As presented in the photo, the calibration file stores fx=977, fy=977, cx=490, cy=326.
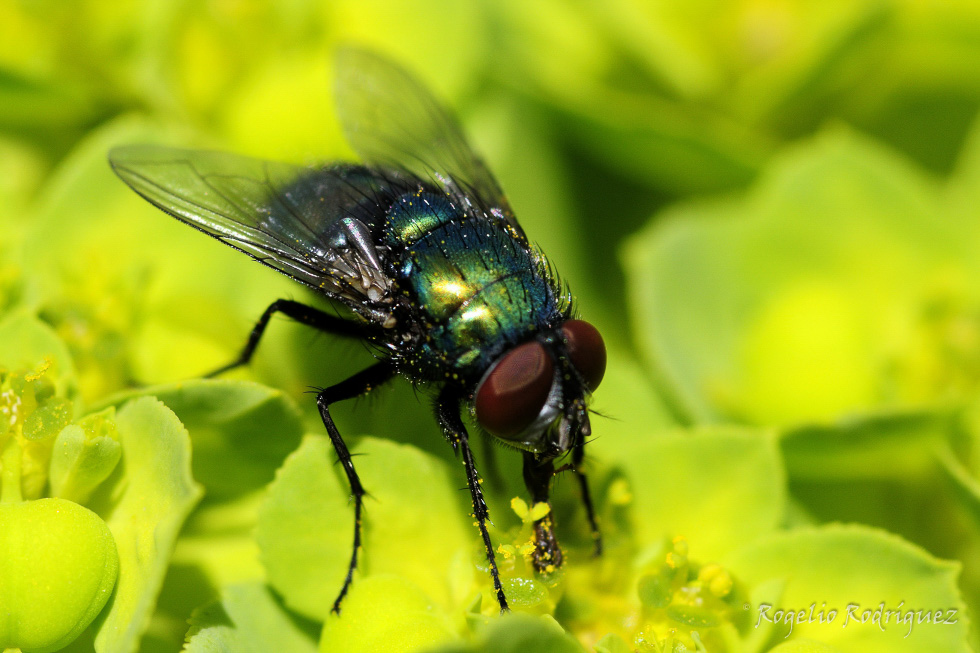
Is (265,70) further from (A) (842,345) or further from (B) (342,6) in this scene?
(A) (842,345)

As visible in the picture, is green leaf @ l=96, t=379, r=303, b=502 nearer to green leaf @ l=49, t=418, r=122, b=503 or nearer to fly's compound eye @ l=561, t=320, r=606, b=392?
green leaf @ l=49, t=418, r=122, b=503

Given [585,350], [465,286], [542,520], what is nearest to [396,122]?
[465,286]

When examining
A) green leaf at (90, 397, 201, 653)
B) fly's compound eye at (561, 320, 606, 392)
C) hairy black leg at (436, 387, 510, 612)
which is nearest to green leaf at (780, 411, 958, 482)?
fly's compound eye at (561, 320, 606, 392)

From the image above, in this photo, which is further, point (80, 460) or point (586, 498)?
point (586, 498)

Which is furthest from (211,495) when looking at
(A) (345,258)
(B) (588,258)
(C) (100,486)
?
(B) (588,258)

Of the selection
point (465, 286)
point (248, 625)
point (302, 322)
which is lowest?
point (248, 625)

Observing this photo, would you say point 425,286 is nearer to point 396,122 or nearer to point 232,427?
point 232,427
